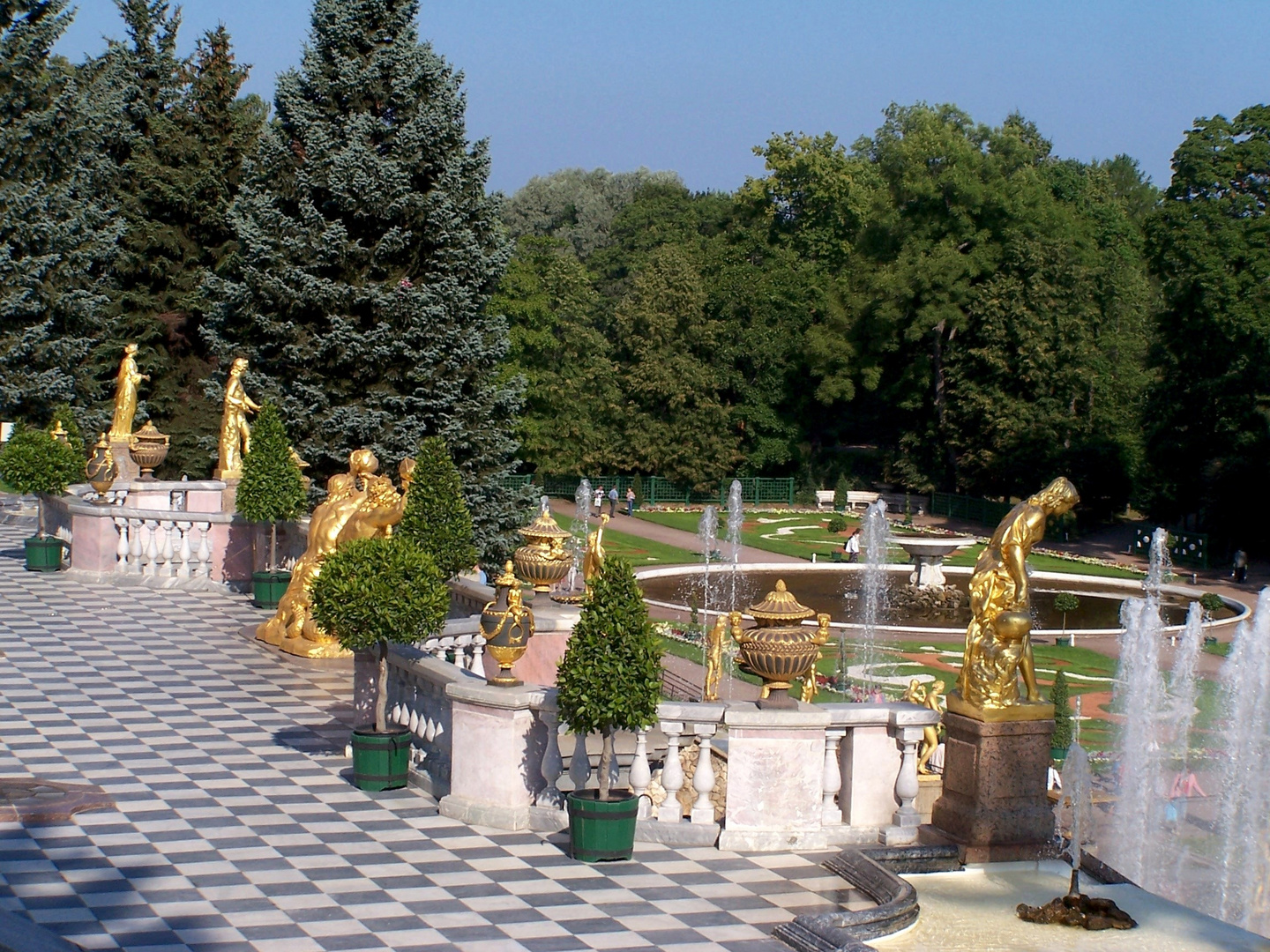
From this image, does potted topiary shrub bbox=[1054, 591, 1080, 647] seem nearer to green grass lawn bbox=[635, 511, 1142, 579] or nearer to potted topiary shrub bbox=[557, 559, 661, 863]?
green grass lawn bbox=[635, 511, 1142, 579]

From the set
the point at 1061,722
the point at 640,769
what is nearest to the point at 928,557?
the point at 1061,722

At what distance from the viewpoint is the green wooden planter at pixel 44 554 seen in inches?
914

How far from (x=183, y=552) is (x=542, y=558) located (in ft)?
27.9

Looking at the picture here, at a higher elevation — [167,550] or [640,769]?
[167,550]

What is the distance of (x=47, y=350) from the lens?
124 feet

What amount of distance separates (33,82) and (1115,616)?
2972 centimetres

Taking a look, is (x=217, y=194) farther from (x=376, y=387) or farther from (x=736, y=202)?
(x=736, y=202)

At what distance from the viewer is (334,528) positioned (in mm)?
17141

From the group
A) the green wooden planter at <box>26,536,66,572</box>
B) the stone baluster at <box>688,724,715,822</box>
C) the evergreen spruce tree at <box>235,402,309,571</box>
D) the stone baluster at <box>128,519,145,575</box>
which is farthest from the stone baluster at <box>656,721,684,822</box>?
the green wooden planter at <box>26,536,66,572</box>

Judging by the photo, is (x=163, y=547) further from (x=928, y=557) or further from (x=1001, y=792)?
Answer: (x=928, y=557)

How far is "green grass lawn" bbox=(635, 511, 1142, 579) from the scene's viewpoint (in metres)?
47.0

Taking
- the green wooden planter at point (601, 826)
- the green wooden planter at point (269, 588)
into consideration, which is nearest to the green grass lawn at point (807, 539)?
the green wooden planter at point (269, 588)

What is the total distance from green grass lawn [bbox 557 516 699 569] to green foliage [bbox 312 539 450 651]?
102 feet

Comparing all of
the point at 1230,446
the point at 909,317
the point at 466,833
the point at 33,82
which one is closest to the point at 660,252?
the point at 909,317
